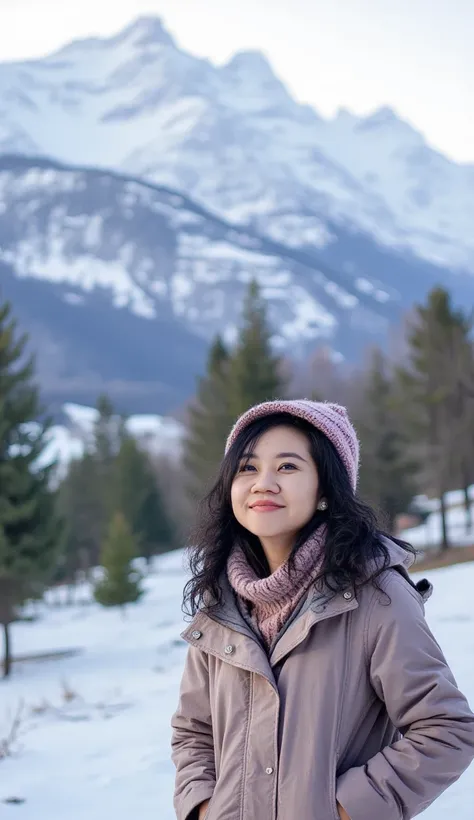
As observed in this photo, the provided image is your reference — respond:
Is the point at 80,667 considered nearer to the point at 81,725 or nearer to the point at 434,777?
the point at 81,725

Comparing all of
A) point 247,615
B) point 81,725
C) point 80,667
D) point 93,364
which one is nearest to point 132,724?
point 81,725

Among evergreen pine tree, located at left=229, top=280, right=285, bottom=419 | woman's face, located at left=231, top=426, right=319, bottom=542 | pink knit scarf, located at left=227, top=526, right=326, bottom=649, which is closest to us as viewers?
pink knit scarf, located at left=227, top=526, right=326, bottom=649

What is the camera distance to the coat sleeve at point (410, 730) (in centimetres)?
212

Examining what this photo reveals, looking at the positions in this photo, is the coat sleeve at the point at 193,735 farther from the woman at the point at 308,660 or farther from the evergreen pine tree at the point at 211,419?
the evergreen pine tree at the point at 211,419

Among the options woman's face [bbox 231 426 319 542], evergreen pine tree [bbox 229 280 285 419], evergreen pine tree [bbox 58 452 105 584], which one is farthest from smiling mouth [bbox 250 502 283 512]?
evergreen pine tree [bbox 58 452 105 584]

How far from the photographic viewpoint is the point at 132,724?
23.1ft

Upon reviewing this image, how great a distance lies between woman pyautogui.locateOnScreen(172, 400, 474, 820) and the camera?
84.7 inches

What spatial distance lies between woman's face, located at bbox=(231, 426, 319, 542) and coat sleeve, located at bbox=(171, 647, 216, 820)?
428 millimetres

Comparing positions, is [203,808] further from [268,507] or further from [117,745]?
[117,745]

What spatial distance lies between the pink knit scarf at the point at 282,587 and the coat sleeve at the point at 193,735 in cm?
26

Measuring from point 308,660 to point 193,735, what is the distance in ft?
1.73

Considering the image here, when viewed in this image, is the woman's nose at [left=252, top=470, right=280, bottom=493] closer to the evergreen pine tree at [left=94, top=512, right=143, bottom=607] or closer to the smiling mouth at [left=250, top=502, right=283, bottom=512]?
the smiling mouth at [left=250, top=502, right=283, bottom=512]

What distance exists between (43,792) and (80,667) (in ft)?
42.1

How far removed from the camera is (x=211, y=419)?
26141 mm
